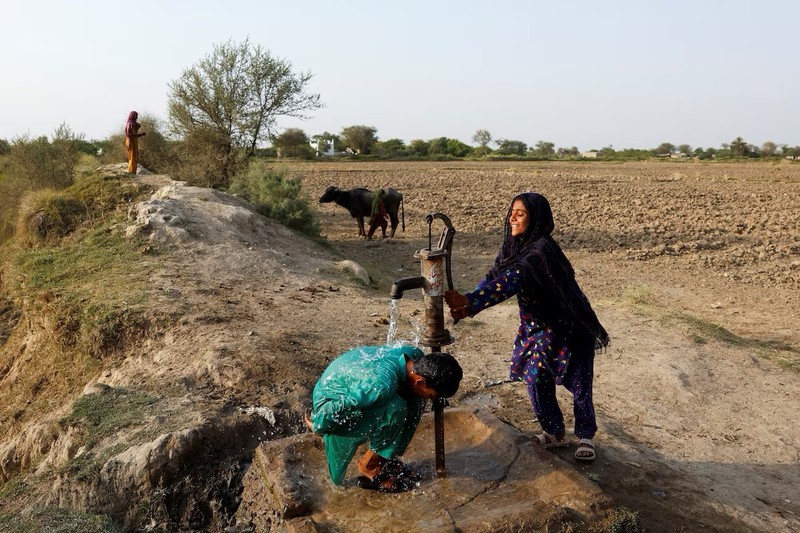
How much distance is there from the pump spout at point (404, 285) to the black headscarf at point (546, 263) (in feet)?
1.86

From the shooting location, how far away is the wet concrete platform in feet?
9.49

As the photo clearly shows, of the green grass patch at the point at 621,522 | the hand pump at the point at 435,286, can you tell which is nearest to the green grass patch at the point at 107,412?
the hand pump at the point at 435,286

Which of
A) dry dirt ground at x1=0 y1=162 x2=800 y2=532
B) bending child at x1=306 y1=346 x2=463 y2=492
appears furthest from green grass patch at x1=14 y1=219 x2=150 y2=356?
bending child at x1=306 y1=346 x2=463 y2=492

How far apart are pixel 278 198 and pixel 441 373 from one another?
29.7 feet

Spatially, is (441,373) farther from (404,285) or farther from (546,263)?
(546,263)

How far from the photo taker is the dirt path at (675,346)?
3.74 m

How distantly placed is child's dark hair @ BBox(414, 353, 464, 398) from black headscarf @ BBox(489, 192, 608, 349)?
763mm

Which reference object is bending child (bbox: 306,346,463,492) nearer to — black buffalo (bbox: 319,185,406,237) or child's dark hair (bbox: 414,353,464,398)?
child's dark hair (bbox: 414,353,464,398)

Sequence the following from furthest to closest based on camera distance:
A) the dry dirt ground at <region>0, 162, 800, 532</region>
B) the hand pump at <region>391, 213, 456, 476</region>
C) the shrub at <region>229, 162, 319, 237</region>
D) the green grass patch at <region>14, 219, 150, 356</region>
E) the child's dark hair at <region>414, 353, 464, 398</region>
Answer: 1. the shrub at <region>229, 162, 319, 237</region>
2. the green grass patch at <region>14, 219, 150, 356</region>
3. the dry dirt ground at <region>0, 162, 800, 532</region>
4. the hand pump at <region>391, 213, 456, 476</region>
5. the child's dark hair at <region>414, 353, 464, 398</region>

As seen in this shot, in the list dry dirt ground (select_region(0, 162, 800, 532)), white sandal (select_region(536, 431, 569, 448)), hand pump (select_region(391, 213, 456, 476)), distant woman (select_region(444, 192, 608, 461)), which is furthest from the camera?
white sandal (select_region(536, 431, 569, 448))

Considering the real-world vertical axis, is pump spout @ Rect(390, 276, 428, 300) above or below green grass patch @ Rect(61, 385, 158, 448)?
above

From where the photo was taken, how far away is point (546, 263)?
11.2 ft

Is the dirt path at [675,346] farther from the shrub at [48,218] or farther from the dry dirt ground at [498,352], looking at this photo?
the shrub at [48,218]

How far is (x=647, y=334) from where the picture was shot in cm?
639
